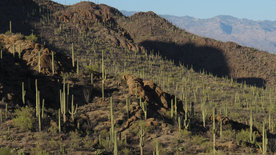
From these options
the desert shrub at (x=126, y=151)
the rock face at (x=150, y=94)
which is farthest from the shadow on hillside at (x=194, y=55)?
the desert shrub at (x=126, y=151)

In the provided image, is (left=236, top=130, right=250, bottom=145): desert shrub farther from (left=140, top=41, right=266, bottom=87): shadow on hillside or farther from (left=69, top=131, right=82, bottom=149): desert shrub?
(left=140, top=41, right=266, bottom=87): shadow on hillside

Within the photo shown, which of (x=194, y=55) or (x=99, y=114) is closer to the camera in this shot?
(x=99, y=114)

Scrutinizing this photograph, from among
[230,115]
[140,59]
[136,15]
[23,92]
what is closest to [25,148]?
[23,92]

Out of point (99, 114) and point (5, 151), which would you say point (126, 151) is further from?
point (5, 151)

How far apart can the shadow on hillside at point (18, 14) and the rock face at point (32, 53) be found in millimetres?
25833

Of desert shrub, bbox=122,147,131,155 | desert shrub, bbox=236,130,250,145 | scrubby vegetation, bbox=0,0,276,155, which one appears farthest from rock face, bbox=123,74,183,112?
desert shrub, bbox=122,147,131,155

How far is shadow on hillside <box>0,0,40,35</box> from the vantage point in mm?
48069

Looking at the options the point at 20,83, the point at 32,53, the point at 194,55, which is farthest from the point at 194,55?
the point at 20,83

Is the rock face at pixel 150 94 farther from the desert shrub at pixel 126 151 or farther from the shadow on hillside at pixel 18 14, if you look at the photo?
the shadow on hillside at pixel 18 14

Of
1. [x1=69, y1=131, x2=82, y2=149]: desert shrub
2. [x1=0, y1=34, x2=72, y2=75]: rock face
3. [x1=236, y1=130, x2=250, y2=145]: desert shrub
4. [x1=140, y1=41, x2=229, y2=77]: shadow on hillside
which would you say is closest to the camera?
[x1=69, y1=131, x2=82, y2=149]: desert shrub

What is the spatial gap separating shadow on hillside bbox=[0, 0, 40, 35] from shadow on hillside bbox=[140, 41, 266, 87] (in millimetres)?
27177

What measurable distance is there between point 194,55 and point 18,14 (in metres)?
42.4

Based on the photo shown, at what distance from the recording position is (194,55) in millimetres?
72500

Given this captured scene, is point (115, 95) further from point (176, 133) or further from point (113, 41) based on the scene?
point (113, 41)
